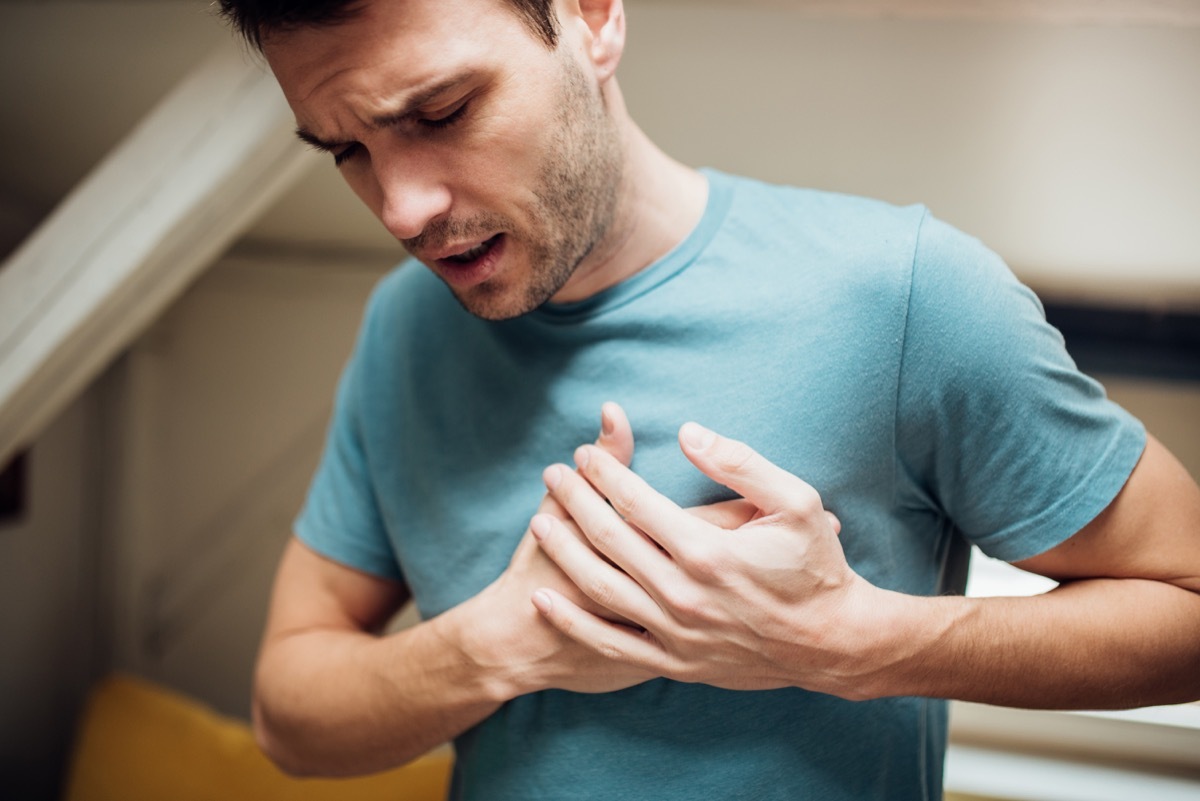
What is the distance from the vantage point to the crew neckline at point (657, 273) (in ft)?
2.74

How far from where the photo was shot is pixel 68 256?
117 centimetres

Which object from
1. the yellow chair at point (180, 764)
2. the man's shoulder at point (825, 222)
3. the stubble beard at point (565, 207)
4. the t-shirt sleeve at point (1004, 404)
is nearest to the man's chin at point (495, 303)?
the stubble beard at point (565, 207)

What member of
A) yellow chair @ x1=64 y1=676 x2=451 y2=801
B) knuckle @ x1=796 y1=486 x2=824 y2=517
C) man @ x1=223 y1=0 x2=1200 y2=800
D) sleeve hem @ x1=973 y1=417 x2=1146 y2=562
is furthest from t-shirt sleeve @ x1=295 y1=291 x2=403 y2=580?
yellow chair @ x1=64 y1=676 x2=451 y2=801

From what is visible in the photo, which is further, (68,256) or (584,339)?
(68,256)

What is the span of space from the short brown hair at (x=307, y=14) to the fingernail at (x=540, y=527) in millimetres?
389

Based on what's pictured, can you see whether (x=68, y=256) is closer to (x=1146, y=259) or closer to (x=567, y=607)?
(x=567, y=607)

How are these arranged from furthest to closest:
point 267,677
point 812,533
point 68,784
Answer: point 68,784, point 267,677, point 812,533

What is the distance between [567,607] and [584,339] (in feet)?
0.84

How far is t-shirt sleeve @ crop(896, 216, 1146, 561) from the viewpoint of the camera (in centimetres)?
72

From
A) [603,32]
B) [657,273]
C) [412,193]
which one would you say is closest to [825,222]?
[657,273]

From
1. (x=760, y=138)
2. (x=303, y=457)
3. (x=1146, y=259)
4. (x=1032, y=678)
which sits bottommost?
(x=303, y=457)

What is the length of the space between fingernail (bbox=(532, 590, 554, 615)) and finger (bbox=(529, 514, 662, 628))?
0.08 feet

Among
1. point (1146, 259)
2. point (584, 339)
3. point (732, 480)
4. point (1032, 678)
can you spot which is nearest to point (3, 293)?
point (584, 339)

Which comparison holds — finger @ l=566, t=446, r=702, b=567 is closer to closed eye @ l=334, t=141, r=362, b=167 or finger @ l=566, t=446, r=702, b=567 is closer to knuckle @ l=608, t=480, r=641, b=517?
knuckle @ l=608, t=480, r=641, b=517
